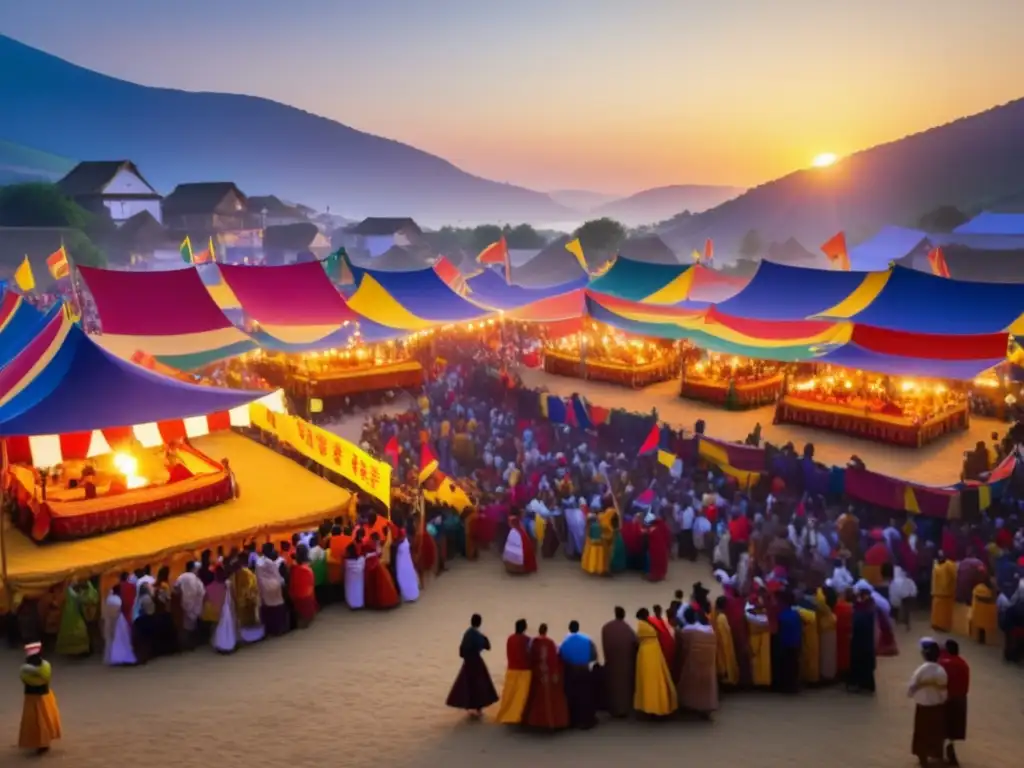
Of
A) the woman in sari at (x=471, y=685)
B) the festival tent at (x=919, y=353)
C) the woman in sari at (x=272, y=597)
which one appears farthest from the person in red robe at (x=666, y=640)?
the festival tent at (x=919, y=353)

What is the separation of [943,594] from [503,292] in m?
16.8

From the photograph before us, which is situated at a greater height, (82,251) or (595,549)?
(82,251)

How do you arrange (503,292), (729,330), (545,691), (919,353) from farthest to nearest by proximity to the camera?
(503,292) < (729,330) < (919,353) < (545,691)

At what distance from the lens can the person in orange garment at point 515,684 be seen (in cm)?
623

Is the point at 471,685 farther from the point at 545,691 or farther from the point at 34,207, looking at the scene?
the point at 34,207

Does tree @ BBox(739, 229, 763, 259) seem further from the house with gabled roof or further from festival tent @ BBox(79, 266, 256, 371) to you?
festival tent @ BBox(79, 266, 256, 371)

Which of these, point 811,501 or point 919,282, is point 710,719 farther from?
point 919,282

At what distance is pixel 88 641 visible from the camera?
25.5 ft

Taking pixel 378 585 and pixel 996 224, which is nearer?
pixel 378 585

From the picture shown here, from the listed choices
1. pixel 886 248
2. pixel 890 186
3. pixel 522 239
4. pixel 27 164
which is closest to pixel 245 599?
pixel 886 248

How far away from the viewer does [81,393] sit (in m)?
8.75

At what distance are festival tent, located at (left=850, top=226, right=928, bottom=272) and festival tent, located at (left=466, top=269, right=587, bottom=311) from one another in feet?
81.6

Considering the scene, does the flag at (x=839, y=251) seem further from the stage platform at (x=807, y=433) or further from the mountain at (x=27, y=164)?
the mountain at (x=27, y=164)

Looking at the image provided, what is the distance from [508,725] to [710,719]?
66.7 inches
